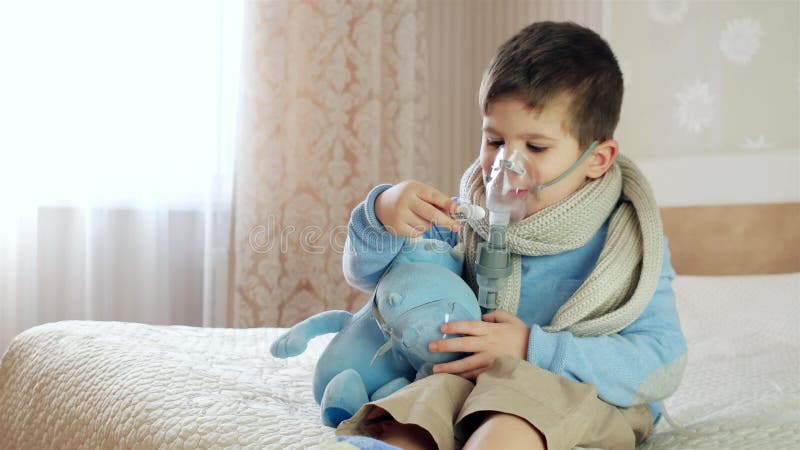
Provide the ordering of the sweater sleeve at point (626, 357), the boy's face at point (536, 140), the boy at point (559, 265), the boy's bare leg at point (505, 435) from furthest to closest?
the boy's face at point (536, 140) → the sweater sleeve at point (626, 357) → the boy at point (559, 265) → the boy's bare leg at point (505, 435)

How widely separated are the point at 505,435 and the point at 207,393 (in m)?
0.37

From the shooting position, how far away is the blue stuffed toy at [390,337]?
936mm

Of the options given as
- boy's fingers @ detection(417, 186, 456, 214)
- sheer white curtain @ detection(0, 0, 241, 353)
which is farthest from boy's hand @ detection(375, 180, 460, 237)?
sheer white curtain @ detection(0, 0, 241, 353)

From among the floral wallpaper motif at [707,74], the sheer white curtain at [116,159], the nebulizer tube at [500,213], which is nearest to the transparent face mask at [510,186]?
the nebulizer tube at [500,213]

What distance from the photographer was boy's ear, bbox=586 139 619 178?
3.98ft

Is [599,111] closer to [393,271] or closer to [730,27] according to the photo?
[393,271]

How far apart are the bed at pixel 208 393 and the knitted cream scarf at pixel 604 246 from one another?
7.7 inches

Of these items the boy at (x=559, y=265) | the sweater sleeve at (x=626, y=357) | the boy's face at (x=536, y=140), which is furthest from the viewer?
the boy's face at (x=536, y=140)

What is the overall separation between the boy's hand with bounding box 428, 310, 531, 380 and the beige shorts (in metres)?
0.02

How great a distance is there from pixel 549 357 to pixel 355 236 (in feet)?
1.11

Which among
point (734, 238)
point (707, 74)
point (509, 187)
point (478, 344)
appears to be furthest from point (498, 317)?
point (707, 74)

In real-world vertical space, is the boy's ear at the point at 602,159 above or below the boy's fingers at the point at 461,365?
above

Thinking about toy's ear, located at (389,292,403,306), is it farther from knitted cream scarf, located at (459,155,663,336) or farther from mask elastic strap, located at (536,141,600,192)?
mask elastic strap, located at (536,141,600,192)

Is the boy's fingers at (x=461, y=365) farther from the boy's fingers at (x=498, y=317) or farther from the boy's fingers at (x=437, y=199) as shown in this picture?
the boy's fingers at (x=437, y=199)
